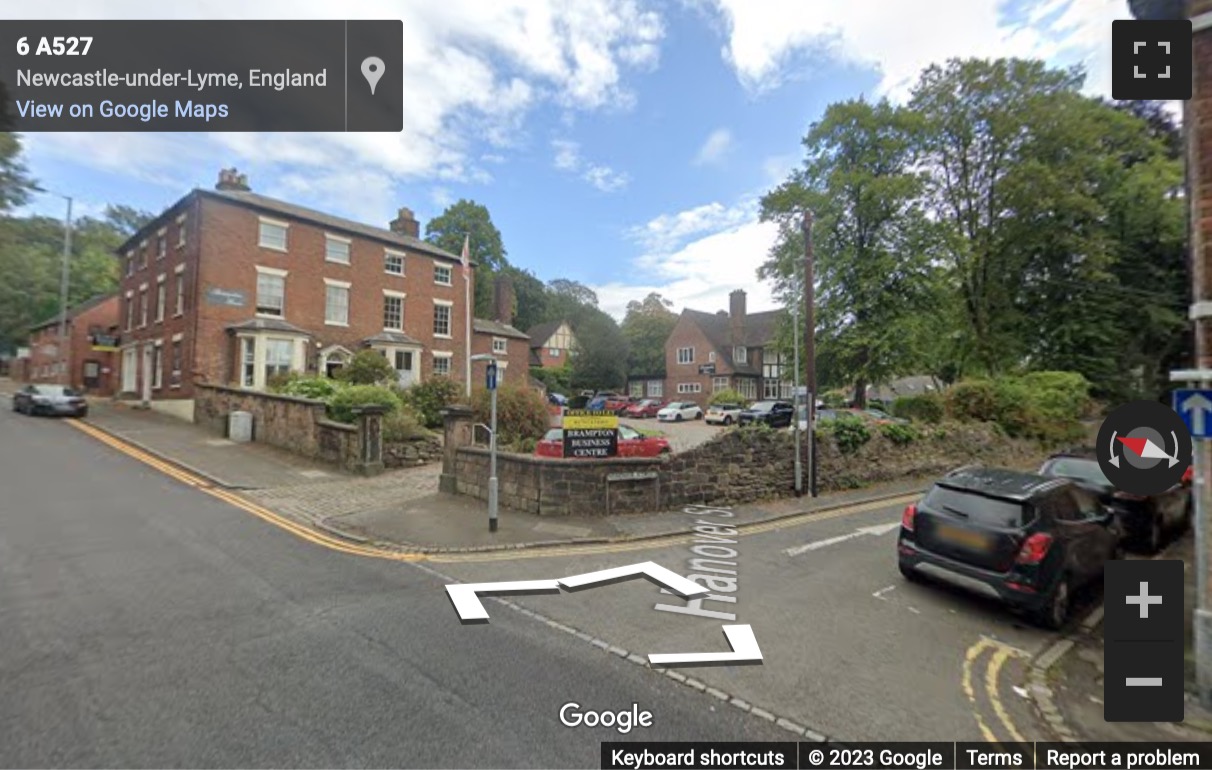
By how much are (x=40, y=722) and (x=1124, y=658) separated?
8278 millimetres

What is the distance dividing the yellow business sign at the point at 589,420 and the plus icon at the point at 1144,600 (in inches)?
284

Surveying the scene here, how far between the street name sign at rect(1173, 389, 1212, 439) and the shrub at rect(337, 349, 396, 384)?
23.2 meters

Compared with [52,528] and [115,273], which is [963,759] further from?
[115,273]

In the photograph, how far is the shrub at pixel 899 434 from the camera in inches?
589

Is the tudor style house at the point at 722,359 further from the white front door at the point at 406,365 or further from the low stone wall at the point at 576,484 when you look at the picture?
the low stone wall at the point at 576,484

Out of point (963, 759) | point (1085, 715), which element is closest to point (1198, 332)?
point (1085, 715)

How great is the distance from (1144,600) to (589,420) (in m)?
7.72

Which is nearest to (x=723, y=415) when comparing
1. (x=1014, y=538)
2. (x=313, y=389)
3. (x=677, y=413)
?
(x=677, y=413)

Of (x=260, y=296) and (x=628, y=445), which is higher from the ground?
(x=260, y=296)

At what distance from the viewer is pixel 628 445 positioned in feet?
45.4

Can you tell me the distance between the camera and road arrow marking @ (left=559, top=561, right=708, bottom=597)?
20.3 feet

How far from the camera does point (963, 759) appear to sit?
10.8 ft

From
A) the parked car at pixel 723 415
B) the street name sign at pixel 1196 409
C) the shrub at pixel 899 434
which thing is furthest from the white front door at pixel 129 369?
the street name sign at pixel 1196 409

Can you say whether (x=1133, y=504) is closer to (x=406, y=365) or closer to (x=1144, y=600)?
(x=1144, y=600)
